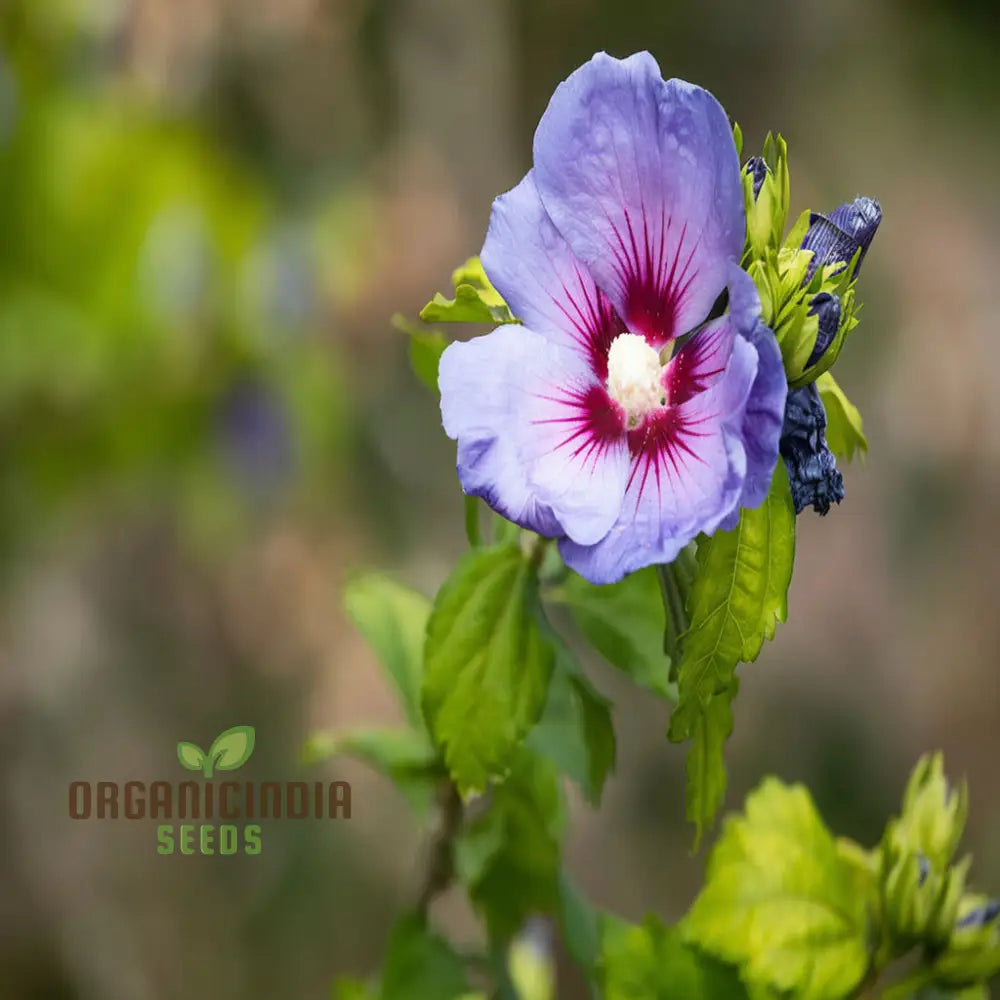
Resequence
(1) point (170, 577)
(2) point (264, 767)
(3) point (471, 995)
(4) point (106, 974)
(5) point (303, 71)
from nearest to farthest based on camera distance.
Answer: (3) point (471, 995) < (4) point (106, 974) < (2) point (264, 767) < (1) point (170, 577) < (5) point (303, 71)

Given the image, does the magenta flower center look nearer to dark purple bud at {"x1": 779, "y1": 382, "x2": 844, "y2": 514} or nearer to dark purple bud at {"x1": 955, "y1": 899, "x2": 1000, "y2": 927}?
dark purple bud at {"x1": 779, "y1": 382, "x2": 844, "y2": 514}

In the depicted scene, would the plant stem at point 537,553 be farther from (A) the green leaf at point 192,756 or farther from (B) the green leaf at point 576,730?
(A) the green leaf at point 192,756

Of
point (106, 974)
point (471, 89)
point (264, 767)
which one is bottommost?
point (106, 974)

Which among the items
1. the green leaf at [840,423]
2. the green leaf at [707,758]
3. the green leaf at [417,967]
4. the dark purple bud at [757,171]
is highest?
the dark purple bud at [757,171]

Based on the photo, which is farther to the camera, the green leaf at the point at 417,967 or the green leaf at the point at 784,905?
the green leaf at the point at 417,967

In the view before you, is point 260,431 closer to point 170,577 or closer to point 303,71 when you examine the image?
point 170,577

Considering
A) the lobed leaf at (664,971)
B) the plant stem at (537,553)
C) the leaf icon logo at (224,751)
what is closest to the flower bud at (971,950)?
the lobed leaf at (664,971)

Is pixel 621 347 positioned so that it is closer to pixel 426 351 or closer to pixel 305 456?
pixel 426 351

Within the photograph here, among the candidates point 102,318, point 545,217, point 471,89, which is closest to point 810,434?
point 545,217
